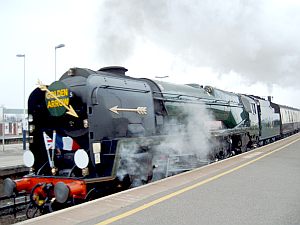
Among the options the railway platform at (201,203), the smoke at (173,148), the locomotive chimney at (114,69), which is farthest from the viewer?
the locomotive chimney at (114,69)

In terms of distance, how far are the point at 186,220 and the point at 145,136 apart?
3150 millimetres

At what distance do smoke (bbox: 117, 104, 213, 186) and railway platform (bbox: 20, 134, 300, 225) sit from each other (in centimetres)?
54

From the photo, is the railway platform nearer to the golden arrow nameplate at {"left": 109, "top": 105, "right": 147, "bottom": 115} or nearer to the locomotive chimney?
the golden arrow nameplate at {"left": 109, "top": 105, "right": 147, "bottom": 115}

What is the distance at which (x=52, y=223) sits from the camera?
4152mm

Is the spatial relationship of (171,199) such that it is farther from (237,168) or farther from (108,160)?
(237,168)

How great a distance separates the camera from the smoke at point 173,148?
21.3ft

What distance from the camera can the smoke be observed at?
21.3 ft

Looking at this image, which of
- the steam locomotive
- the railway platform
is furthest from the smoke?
the railway platform

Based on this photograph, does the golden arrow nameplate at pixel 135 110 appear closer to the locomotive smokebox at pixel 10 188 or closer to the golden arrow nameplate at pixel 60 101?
the golden arrow nameplate at pixel 60 101

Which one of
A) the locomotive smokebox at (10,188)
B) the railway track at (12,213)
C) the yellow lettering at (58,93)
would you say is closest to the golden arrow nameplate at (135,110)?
the yellow lettering at (58,93)

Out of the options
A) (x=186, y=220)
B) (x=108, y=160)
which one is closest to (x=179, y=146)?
(x=108, y=160)

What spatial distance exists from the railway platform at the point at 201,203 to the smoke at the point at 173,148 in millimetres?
538

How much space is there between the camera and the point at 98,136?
19.7 ft

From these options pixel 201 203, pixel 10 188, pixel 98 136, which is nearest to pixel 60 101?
pixel 98 136
